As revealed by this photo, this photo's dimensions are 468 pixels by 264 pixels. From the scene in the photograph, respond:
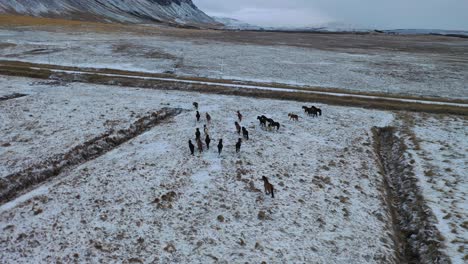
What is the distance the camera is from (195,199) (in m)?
14.4

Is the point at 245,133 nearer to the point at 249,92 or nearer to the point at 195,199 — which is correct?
the point at 195,199

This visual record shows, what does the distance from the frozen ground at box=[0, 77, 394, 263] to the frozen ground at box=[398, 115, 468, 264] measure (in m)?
2.24

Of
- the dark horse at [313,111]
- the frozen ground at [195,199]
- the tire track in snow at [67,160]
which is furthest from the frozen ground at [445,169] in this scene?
the tire track in snow at [67,160]

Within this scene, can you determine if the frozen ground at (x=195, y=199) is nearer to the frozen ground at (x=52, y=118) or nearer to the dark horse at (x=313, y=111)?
the frozen ground at (x=52, y=118)

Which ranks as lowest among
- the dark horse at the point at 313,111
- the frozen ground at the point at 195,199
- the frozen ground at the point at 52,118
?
the frozen ground at the point at 195,199

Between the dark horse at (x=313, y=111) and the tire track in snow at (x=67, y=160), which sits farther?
the dark horse at (x=313, y=111)

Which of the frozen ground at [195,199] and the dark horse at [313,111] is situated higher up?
the dark horse at [313,111]

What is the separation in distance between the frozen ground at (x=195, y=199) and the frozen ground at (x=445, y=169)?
224 centimetres

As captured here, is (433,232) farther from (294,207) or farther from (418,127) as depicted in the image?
(418,127)

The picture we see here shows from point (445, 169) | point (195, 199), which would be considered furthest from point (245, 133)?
point (445, 169)

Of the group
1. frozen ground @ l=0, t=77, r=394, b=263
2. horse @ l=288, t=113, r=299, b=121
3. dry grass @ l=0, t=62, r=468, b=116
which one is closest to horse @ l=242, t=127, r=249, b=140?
frozen ground @ l=0, t=77, r=394, b=263

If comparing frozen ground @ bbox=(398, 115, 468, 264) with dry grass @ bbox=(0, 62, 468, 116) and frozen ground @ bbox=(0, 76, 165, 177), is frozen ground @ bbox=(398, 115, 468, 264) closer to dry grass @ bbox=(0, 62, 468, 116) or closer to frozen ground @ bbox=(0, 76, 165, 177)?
dry grass @ bbox=(0, 62, 468, 116)

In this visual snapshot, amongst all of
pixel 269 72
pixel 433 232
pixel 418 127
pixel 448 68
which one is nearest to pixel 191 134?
pixel 433 232

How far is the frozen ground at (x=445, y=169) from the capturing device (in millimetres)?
12852
